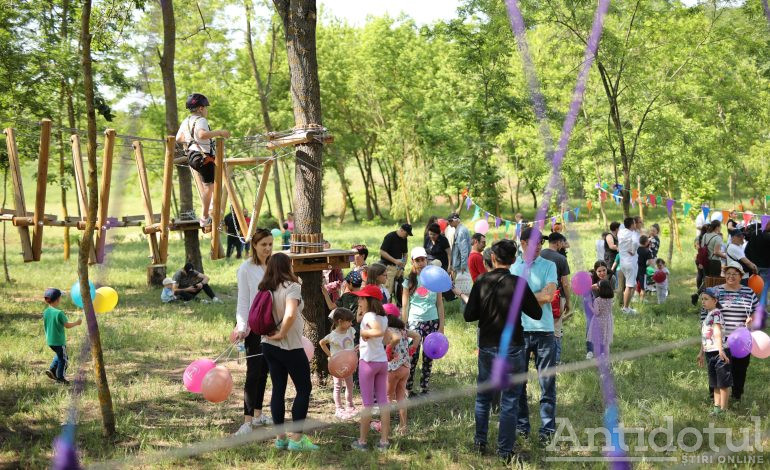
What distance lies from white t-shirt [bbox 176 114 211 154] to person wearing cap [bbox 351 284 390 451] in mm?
2783

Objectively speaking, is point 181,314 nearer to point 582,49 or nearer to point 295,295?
point 295,295

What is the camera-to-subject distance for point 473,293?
640cm

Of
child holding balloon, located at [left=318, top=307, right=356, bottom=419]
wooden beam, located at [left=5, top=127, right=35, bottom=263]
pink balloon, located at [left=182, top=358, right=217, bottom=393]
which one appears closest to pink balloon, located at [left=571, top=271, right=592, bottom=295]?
child holding balloon, located at [left=318, top=307, right=356, bottom=419]

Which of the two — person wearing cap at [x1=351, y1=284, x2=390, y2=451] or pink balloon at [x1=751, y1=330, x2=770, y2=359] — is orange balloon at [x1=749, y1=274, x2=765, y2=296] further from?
person wearing cap at [x1=351, y1=284, x2=390, y2=451]

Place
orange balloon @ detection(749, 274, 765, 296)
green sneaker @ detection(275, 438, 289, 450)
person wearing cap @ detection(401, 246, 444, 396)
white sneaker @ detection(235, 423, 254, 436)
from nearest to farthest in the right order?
green sneaker @ detection(275, 438, 289, 450), white sneaker @ detection(235, 423, 254, 436), person wearing cap @ detection(401, 246, 444, 396), orange balloon @ detection(749, 274, 765, 296)

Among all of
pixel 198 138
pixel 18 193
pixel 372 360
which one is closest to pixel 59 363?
pixel 18 193

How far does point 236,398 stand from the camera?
856cm

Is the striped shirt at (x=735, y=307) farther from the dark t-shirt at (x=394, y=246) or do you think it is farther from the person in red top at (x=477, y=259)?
the dark t-shirt at (x=394, y=246)

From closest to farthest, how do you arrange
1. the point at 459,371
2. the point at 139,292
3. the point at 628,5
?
the point at 459,371 → the point at 628,5 → the point at 139,292

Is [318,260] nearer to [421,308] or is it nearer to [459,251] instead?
[421,308]

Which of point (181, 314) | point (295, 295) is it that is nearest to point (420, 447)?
point (295, 295)

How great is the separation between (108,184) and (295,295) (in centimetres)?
275

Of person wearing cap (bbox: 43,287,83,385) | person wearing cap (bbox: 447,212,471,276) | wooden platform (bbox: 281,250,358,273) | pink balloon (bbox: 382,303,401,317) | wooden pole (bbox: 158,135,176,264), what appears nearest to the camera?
pink balloon (bbox: 382,303,401,317)

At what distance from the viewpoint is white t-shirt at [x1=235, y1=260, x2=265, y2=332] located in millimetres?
6797
